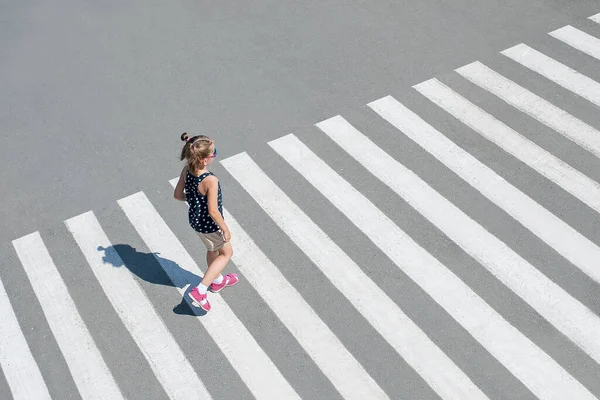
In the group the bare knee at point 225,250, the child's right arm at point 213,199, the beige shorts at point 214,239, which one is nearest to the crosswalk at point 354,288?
the bare knee at point 225,250

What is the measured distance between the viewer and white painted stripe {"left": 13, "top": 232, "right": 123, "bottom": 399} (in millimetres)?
6719

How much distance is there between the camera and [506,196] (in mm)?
8336

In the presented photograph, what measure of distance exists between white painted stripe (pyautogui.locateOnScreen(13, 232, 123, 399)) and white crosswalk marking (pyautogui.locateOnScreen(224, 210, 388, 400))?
180cm

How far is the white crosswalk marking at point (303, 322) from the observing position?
6490 millimetres

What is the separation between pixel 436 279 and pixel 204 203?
267 cm

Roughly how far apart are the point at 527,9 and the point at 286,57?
4.19 metres

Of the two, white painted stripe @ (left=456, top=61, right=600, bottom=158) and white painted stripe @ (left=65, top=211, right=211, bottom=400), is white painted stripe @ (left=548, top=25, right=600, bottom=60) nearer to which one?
white painted stripe @ (left=456, top=61, right=600, bottom=158)

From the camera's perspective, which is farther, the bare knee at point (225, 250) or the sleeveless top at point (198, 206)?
the bare knee at point (225, 250)

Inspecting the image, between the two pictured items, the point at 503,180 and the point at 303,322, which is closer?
the point at 303,322

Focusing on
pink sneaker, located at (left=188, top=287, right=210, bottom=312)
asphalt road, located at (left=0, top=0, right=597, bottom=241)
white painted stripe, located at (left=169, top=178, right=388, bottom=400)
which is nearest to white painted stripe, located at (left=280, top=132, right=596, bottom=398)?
asphalt road, located at (left=0, top=0, right=597, bottom=241)

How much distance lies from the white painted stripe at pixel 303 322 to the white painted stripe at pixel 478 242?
191 centimetres

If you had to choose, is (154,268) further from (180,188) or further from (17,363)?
(17,363)

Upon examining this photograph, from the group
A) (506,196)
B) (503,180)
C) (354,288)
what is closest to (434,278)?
(354,288)

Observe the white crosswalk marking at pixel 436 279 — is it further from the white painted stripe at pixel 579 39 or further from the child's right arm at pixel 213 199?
the white painted stripe at pixel 579 39
